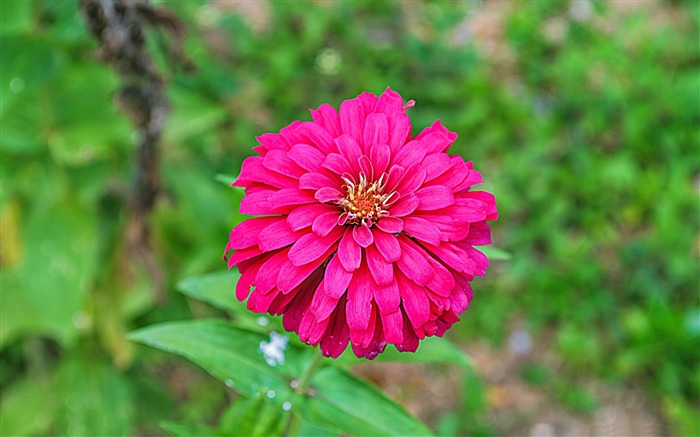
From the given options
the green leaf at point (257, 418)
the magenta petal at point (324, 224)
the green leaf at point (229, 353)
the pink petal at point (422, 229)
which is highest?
the pink petal at point (422, 229)

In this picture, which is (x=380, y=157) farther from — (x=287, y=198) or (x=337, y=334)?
(x=337, y=334)

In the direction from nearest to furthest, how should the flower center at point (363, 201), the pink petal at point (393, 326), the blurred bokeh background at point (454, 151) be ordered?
the pink petal at point (393, 326) → the flower center at point (363, 201) → the blurred bokeh background at point (454, 151)

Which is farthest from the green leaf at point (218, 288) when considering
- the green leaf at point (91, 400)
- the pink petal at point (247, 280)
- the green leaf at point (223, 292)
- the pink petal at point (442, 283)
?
the green leaf at point (91, 400)

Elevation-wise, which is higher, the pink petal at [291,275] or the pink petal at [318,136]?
the pink petal at [318,136]

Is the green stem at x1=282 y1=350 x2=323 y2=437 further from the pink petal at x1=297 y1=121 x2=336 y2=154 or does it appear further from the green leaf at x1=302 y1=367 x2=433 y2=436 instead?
the pink petal at x1=297 y1=121 x2=336 y2=154

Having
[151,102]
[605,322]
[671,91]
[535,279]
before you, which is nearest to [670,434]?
[605,322]

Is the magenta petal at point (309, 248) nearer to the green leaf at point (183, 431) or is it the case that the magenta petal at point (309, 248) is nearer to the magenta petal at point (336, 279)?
the magenta petal at point (336, 279)

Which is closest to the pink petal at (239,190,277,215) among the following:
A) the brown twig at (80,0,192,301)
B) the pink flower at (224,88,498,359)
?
the pink flower at (224,88,498,359)
